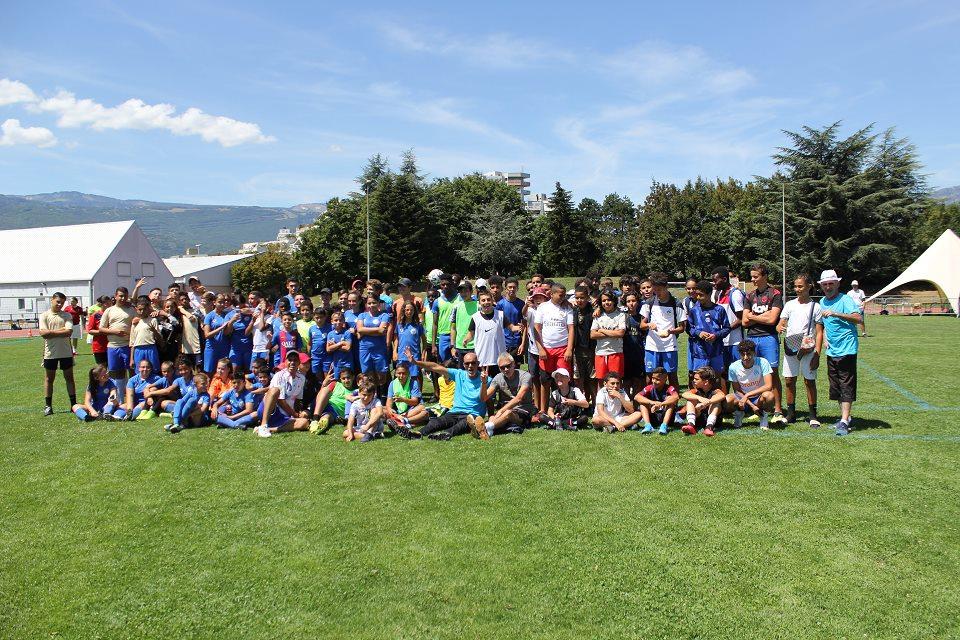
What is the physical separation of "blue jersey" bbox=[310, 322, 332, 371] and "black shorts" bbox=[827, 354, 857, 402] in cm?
652

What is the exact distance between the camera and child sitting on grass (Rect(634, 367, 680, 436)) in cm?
745

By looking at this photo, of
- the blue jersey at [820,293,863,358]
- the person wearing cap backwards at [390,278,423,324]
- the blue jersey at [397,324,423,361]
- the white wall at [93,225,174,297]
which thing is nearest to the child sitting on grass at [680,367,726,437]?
the blue jersey at [820,293,863,358]

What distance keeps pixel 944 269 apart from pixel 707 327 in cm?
2974

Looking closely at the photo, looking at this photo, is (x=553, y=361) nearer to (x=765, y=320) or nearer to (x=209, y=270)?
(x=765, y=320)

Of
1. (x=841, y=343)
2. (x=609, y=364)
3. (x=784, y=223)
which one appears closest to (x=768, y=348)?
(x=841, y=343)

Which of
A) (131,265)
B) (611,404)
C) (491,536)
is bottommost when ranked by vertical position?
(491,536)

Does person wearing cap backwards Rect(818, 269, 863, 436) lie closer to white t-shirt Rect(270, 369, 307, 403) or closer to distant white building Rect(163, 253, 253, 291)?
white t-shirt Rect(270, 369, 307, 403)

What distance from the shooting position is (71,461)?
6.74 metres

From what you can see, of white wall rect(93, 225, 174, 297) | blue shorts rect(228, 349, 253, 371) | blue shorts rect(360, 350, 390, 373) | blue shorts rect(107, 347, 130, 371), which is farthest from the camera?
white wall rect(93, 225, 174, 297)

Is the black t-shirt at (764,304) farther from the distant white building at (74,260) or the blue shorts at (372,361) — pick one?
the distant white building at (74,260)

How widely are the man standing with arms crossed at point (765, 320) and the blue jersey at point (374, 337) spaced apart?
187 inches

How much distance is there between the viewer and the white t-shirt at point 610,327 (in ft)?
25.4

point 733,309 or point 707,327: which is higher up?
point 733,309

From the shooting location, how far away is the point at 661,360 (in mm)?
7832
